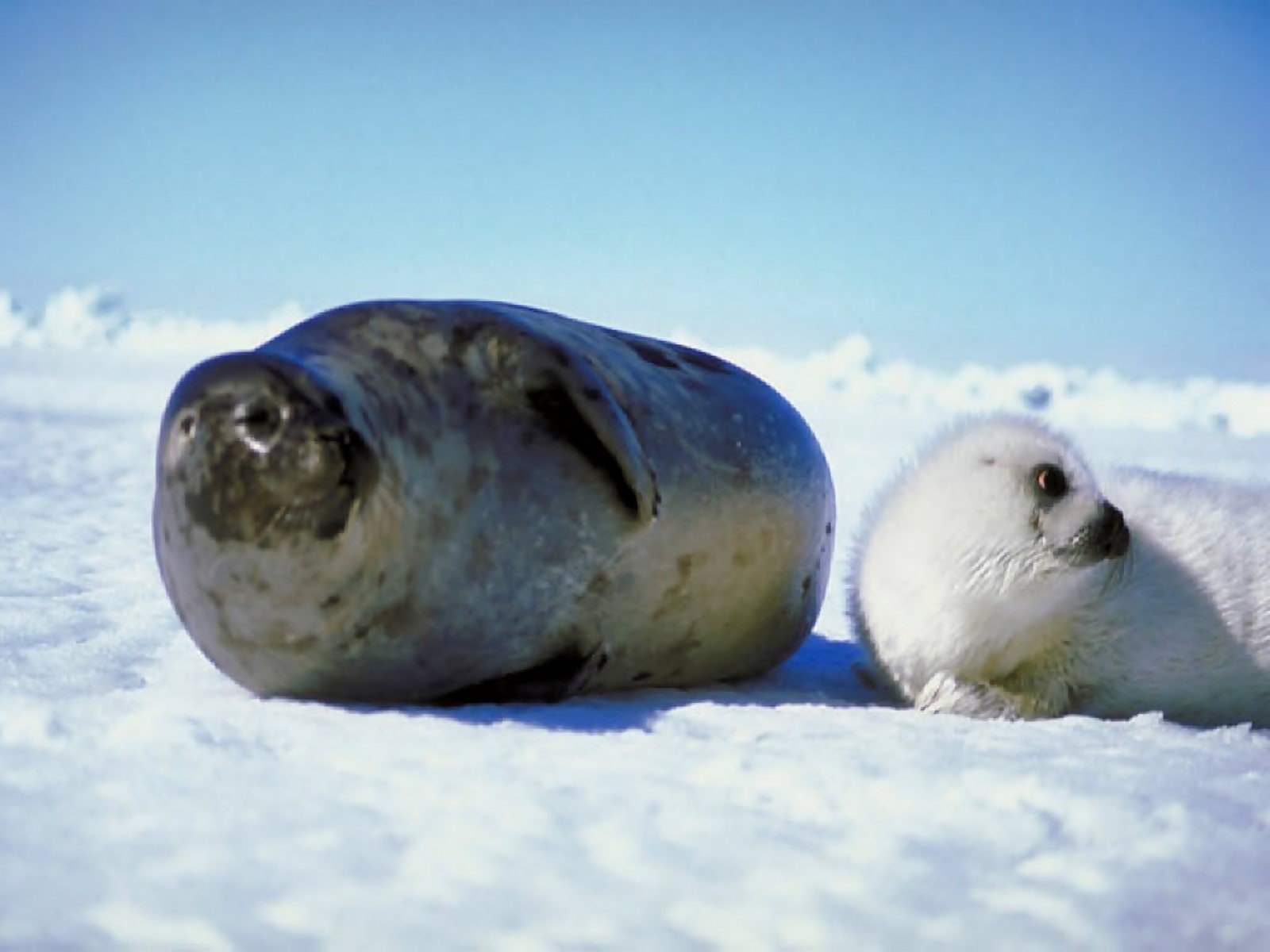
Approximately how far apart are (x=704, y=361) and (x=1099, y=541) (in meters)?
1.22

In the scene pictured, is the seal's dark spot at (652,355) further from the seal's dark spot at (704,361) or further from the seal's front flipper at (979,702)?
the seal's front flipper at (979,702)

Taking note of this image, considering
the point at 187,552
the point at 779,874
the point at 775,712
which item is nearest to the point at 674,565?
the point at 775,712

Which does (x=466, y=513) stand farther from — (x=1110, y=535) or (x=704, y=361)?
(x=1110, y=535)

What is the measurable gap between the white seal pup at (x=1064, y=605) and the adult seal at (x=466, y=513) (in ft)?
1.53

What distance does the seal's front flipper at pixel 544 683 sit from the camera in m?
2.70

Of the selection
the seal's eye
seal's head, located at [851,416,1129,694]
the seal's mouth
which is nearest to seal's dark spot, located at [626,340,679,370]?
seal's head, located at [851,416,1129,694]


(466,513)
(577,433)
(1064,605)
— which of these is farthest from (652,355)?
(1064,605)

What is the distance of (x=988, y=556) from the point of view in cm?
286

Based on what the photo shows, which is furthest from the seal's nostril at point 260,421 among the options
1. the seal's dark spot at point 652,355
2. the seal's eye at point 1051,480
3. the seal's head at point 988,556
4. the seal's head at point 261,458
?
the seal's eye at point 1051,480

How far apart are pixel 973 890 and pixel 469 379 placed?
5.23ft

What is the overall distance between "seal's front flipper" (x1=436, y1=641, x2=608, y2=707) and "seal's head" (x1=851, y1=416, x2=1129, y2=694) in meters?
0.72

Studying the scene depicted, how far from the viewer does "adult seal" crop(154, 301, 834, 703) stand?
241 centimetres

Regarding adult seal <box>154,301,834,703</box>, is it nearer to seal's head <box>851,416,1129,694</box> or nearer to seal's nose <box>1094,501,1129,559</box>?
seal's head <box>851,416,1129,694</box>

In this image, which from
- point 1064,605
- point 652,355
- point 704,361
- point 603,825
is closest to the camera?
point 603,825
